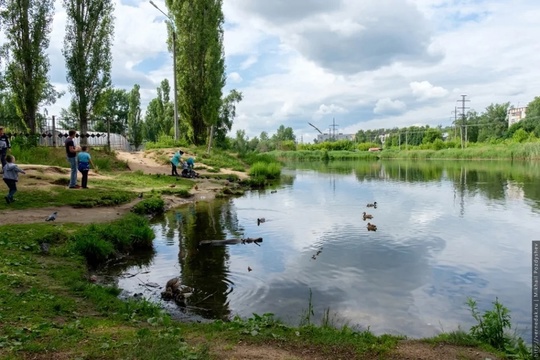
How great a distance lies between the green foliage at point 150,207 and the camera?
15461 mm

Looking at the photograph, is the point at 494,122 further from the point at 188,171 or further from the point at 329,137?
the point at 188,171

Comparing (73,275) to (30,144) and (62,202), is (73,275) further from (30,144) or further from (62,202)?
(30,144)

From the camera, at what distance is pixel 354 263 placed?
11.0m

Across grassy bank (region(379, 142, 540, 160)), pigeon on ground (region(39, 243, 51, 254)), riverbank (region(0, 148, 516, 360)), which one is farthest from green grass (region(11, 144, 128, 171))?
grassy bank (region(379, 142, 540, 160))

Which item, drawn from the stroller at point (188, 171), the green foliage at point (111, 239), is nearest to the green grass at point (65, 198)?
the green foliage at point (111, 239)

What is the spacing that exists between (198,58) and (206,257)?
28546mm

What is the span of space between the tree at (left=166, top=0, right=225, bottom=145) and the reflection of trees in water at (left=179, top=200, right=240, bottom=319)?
19453 mm

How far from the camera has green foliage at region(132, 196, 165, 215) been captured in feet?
50.7

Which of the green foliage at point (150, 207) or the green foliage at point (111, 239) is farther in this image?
the green foliage at point (150, 207)

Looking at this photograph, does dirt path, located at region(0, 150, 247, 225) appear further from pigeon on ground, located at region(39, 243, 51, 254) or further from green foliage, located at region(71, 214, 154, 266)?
pigeon on ground, located at region(39, 243, 51, 254)

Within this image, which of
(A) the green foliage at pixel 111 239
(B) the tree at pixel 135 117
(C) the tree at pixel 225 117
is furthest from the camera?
(B) the tree at pixel 135 117

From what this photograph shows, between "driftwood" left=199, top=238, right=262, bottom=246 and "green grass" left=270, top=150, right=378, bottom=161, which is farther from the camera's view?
"green grass" left=270, top=150, right=378, bottom=161

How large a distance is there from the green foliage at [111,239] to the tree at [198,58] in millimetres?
24988

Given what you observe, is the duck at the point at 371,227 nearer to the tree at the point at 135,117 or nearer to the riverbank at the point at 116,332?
the riverbank at the point at 116,332
